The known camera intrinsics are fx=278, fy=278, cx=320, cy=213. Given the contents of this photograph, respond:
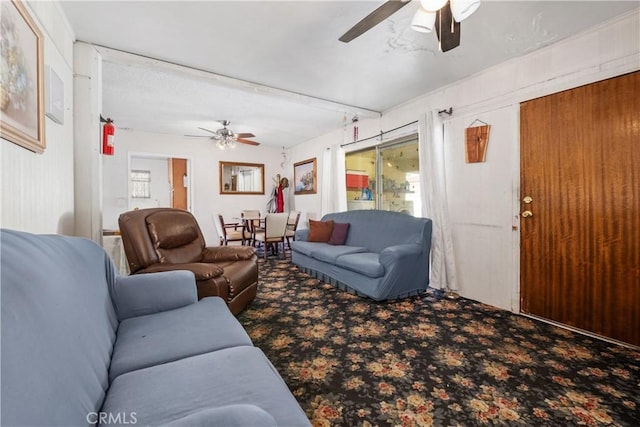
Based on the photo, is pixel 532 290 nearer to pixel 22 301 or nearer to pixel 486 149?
pixel 486 149

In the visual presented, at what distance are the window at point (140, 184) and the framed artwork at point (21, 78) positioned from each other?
659 centimetres

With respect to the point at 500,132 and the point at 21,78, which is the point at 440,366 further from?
the point at 21,78

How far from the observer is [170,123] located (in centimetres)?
493

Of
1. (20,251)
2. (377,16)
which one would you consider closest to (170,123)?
(377,16)

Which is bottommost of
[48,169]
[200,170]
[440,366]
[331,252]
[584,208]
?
[440,366]

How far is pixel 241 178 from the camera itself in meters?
6.56

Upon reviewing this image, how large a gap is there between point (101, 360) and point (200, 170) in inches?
216

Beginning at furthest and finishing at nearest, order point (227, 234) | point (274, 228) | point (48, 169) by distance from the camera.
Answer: point (227, 234) < point (274, 228) < point (48, 169)

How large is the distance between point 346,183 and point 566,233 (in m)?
3.30

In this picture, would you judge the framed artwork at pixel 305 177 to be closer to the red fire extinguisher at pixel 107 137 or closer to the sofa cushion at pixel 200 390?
the red fire extinguisher at pixel 107 137

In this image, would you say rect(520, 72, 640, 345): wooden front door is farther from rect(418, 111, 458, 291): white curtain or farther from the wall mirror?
the wall mirror

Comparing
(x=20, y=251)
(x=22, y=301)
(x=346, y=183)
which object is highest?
(x=346, y=183)

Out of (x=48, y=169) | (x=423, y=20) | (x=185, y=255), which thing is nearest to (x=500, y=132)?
(x=423, y=20)
